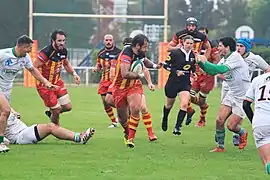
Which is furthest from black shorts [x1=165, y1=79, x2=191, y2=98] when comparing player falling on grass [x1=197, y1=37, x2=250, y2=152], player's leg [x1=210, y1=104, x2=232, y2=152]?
player's leg [x1=210, y1=104, x2=232, y2=152]

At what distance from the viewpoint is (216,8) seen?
54562 mm

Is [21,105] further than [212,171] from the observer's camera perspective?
Yes

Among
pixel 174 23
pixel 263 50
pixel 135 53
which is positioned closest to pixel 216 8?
pixel 174 23

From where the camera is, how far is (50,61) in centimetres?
1570

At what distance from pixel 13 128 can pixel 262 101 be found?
574cm

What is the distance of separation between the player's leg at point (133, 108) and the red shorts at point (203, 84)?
5219 millimetres

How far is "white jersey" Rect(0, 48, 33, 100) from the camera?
13.1 metres

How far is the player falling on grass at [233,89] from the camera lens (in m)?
12.8

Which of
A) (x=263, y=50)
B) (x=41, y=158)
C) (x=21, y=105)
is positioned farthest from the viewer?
(x=263, y=50)

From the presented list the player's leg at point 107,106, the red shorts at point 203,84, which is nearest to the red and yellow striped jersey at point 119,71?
the player's leg at point 107,106

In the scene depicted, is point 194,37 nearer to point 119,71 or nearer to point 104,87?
point 104,87

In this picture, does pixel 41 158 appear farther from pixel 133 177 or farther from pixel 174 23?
pixel 174 23

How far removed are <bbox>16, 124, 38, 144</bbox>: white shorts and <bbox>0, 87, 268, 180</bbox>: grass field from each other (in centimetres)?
21

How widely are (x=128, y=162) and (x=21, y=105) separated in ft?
42.6
